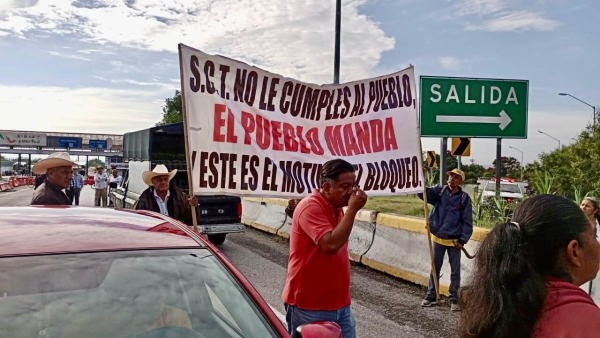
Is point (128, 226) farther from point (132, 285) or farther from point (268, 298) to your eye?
point (268, 298)

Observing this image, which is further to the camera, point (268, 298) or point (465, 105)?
point (465, 105)

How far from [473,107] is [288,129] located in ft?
21.3

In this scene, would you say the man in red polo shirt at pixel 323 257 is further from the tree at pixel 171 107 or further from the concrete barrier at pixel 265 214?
the tree at pixel 171 107

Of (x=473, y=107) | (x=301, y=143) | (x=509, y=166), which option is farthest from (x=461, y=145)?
(x=509, y=166)

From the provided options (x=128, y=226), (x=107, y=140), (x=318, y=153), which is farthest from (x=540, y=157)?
(x=107, y=140)

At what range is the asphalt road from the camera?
20.5ft

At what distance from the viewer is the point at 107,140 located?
81500 millimetres

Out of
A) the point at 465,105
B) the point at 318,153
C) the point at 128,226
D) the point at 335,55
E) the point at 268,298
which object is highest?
the point at 335,55

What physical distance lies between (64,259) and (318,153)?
3.68m

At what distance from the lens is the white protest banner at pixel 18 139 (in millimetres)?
75688

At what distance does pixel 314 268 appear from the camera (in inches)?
140

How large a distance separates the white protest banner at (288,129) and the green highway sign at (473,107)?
4.77 meters

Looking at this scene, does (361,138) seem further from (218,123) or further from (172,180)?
(172,180)

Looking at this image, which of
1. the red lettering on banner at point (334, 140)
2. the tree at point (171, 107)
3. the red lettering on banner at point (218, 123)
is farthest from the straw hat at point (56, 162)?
the tree at point (171, 107)
